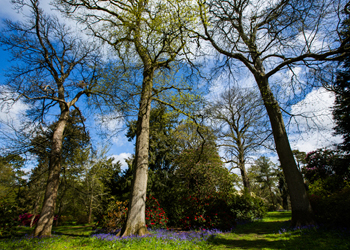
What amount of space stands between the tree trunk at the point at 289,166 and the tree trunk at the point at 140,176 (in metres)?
4.94

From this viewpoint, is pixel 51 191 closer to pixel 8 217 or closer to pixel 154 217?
pixel 8 217

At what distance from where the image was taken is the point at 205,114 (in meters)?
7.41

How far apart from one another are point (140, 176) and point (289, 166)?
219 inches

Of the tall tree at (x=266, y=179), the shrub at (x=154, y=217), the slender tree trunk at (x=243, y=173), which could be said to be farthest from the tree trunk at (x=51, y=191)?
the tall tree at (x=266, y=179)

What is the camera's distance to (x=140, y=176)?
237 inches

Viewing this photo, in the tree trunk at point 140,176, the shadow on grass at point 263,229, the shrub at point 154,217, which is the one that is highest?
the tree trunk at point 140,176

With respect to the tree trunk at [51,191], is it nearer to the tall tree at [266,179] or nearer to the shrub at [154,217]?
the shrub at [154,217]

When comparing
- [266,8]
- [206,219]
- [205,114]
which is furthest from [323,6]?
[206,219]


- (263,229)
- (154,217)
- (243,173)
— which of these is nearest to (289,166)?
(263,229)

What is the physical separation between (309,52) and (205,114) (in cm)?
442

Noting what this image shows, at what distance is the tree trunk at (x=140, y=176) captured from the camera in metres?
5.43

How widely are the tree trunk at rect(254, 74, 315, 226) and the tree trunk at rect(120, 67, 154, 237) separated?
4.94 meters

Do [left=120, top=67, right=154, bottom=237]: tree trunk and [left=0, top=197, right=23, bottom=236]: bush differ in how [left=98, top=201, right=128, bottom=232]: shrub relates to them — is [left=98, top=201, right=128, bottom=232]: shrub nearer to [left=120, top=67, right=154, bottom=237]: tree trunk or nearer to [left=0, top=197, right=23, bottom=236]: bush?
[left=120, top=67, right=154, bottom=237]: tree trunk

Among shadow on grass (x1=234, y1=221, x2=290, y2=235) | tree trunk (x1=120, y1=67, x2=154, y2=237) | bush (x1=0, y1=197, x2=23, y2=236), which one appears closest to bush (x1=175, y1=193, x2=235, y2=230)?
shadow on grass (x1=234, y1=221, x2=290, y2=235)
